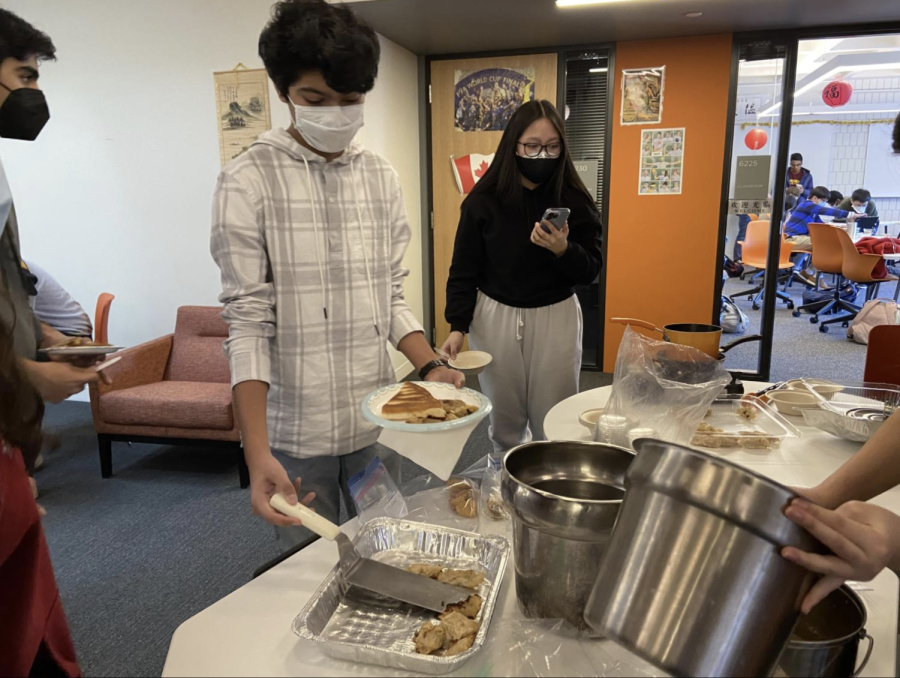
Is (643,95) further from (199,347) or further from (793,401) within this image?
(199,347)

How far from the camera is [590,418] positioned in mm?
1583

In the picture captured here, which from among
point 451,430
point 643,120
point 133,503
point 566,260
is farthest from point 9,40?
point 643,120

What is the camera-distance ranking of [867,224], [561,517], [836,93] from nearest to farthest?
[561,517], [836,93], [867,224]

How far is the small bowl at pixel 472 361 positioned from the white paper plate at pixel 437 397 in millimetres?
681

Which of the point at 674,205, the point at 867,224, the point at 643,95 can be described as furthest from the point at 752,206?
the point at 867,224

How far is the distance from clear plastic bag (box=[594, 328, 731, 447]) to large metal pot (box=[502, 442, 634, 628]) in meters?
0.43

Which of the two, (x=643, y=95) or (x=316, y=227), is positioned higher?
(x=643, y=95)

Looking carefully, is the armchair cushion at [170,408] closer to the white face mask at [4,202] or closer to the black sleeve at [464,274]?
the black sleeve at [464,274]

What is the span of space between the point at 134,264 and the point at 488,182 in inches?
106

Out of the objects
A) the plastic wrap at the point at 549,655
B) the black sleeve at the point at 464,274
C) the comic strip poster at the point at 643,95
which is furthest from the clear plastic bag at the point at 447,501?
the comic strip poster at the point at 643,95

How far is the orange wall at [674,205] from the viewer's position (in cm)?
413

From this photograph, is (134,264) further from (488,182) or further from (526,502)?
(526,502)

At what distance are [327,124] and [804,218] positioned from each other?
737cm

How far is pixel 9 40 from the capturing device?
132 centimetres
